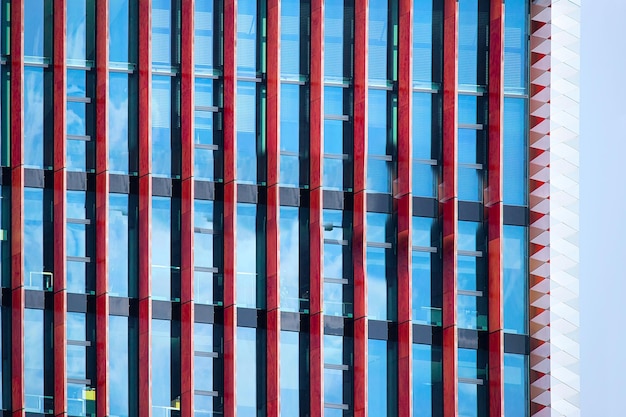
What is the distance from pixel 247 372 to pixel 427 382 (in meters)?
4.51

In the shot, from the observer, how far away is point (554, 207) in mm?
34312

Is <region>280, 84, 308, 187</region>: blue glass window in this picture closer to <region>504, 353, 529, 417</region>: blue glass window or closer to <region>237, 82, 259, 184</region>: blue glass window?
<region>237, 82, 259, 184</region>: blue glass window

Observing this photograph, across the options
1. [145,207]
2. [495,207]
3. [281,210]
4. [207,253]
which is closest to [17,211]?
[145,207]

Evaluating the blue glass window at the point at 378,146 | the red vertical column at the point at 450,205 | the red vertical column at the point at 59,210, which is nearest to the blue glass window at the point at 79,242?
the red vertical column at the point at 59,210

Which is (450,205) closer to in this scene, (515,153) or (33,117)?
(515,153)

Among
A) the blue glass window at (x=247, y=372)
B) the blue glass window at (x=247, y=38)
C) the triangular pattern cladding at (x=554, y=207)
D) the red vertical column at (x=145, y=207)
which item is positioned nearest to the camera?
the triangular pattern cladding at (x=554, y=207)

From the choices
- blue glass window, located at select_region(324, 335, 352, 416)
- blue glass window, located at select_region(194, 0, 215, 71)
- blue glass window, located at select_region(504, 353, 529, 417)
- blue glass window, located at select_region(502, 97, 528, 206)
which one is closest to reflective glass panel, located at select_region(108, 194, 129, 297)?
blue glass window, located at select_region(194, 0, 215, 71)

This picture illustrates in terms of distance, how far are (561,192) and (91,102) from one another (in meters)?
12.0

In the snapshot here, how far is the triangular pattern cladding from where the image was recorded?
34.1 meters

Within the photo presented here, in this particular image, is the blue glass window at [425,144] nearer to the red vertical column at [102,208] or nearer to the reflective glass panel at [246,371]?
the reflective glass panel at [246,371]

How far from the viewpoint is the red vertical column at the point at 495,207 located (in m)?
34.2

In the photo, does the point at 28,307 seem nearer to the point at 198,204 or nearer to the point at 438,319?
the point at 198,204

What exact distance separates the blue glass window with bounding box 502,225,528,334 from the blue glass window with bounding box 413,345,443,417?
6.55ft

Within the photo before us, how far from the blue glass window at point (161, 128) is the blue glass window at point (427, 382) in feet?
25.5
